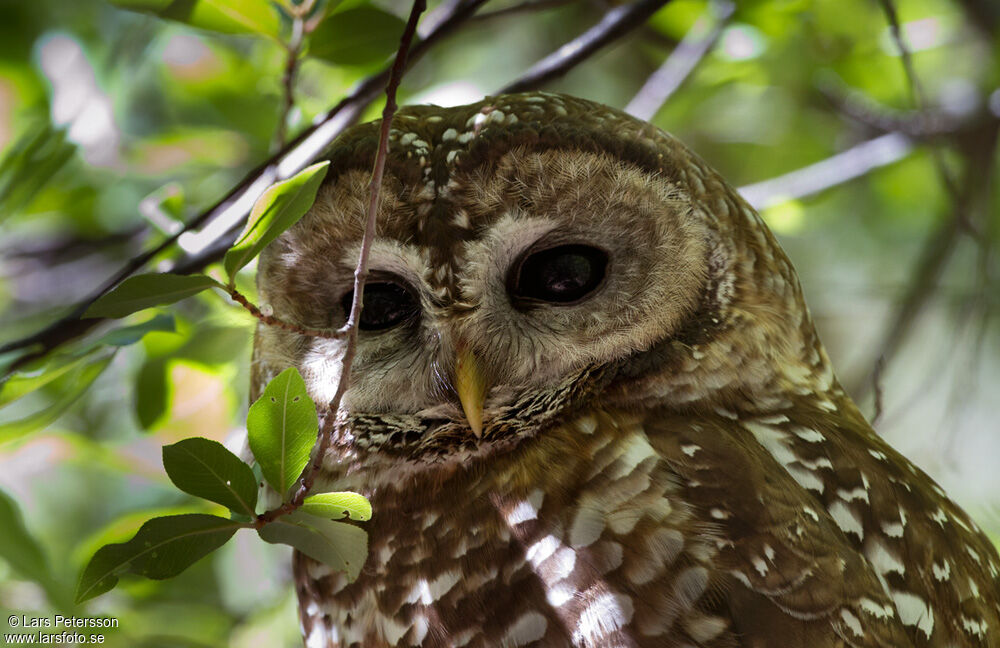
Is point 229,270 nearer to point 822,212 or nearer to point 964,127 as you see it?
point 964,127

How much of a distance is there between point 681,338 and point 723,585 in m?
0.41

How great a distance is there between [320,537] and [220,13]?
870 millimetres

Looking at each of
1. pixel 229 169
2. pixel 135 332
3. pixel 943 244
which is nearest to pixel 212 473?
pixel 135 332

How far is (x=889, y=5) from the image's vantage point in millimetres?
1813

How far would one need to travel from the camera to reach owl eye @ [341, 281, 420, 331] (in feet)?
5.21

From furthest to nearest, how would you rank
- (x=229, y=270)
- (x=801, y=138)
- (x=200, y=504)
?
(x=801, y=138)
(x=200, y=504)
(x=229, y=270)

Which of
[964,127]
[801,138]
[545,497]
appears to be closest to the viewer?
[545,497]

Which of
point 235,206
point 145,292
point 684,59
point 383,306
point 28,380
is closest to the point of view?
point 145,292

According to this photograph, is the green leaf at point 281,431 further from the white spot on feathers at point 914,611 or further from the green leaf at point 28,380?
the white spot on feathers at point 914,611

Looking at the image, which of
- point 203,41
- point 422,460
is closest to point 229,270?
point 422,460

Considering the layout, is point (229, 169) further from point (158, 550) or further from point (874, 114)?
point (874, 114)

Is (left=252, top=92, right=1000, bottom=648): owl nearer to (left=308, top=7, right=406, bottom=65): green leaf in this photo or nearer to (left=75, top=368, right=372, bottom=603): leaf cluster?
(left=308, top=7, right=406, bottom=65): green leaf

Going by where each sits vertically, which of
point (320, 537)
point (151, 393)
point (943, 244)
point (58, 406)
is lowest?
point (943, 244)

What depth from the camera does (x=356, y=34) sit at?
162cm
